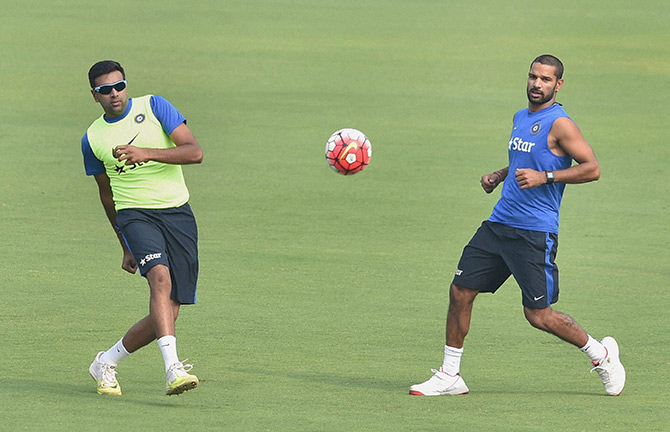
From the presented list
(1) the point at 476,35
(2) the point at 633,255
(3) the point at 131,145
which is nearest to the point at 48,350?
(3) the point at 131,145

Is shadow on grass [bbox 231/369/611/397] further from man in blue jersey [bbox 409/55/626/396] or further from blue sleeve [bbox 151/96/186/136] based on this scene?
blue sleeve [bbox 151/96/186/136]

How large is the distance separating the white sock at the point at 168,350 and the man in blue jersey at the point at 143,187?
0.29 metres

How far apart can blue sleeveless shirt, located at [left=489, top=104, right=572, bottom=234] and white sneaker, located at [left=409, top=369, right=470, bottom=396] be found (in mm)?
1149

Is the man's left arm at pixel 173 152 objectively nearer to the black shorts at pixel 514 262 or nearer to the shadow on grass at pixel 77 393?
the shadow on grass at pixel 77 393

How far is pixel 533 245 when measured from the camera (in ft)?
29.8

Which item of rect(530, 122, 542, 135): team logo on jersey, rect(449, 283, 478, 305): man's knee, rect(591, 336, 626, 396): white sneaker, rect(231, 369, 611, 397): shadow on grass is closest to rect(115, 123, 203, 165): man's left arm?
rect(231, 369, 611, 397): shadow on grass

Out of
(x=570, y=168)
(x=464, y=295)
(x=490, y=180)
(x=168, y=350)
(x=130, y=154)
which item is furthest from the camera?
(x=490, y=180)

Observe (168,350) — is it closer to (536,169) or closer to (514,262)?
(514,262)

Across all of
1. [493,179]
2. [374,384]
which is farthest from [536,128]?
[374,384]

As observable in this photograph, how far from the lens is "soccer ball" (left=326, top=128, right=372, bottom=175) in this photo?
11578mm

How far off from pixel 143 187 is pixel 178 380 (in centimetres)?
150

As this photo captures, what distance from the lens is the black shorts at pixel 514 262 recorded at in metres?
9.08

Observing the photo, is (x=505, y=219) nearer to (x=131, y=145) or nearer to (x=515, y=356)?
(x=515, y=356)

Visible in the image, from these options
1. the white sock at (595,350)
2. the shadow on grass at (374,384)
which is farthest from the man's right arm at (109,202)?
the white sock at (595,350)
